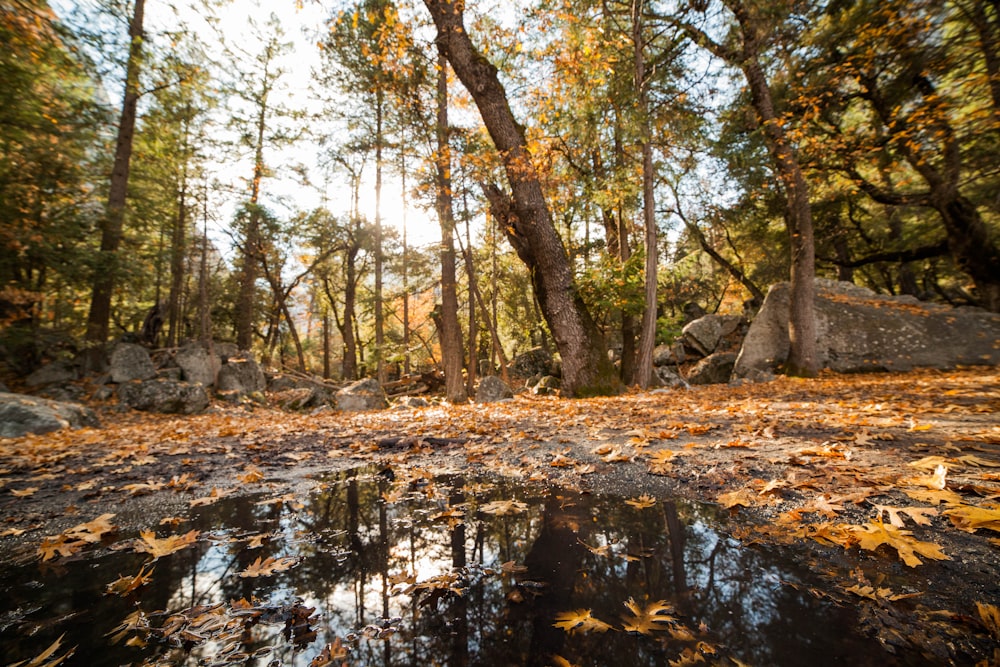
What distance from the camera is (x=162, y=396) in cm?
875

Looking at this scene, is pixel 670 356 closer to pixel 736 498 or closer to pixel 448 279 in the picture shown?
pixel 448 279

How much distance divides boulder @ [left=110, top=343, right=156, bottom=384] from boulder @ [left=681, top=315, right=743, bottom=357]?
55.7 ft

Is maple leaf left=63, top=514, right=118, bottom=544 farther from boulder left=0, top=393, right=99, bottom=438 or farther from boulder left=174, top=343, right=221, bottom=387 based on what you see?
boulder left=174, top=343, right=221, bottom=387

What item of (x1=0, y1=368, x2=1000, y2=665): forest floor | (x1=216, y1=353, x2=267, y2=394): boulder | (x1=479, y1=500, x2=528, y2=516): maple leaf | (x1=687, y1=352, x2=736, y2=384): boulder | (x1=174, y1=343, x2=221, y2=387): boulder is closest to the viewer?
(x1=0, y1=368, x2=1000, y2=665): forest floor

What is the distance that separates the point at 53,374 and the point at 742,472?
1351 cm

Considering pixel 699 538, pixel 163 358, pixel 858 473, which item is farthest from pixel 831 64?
pixel 163 358

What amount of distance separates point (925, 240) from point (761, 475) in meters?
19.8

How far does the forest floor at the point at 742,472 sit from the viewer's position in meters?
1.28

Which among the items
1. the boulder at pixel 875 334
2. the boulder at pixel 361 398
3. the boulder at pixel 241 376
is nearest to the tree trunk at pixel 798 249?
the boulder at pixel 875 334

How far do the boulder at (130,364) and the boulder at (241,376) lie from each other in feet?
5.24

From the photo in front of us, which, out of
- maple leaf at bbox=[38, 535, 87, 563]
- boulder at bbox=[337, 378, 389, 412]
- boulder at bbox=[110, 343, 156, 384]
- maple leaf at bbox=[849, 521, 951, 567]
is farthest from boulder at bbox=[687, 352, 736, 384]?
boulder at bbox=[110, 343, 156, 384]

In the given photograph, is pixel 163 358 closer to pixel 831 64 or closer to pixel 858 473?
pixel 858 473

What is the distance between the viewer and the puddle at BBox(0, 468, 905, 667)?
3.45 feet

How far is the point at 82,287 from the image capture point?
9719mm
